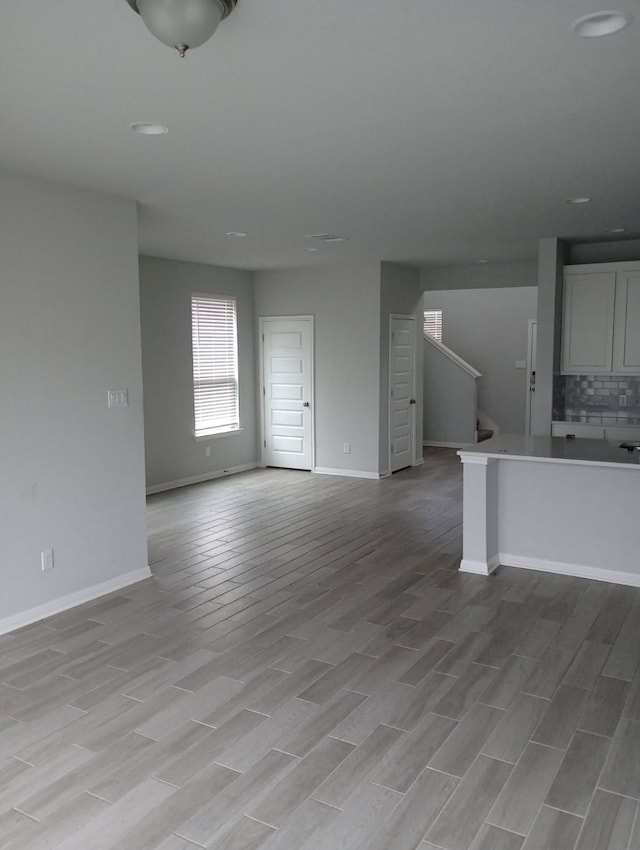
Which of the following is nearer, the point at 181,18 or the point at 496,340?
the point at 181,18

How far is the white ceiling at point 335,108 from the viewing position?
213 cm

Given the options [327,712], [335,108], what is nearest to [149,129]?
[335,108]

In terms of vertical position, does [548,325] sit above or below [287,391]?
above

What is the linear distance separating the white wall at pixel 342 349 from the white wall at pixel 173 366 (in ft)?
2.61

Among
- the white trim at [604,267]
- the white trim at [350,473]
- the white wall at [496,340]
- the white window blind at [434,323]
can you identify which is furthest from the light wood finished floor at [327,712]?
the white window blind at [434,323]

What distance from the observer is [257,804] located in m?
2.42

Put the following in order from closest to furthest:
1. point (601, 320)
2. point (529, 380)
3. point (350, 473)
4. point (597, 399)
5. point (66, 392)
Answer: point (66, 392) < point (601, 320) < point (597, 399) < point (350, 473) < point (529, 380)

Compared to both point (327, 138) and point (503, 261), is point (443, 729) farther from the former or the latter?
point (503, 261)

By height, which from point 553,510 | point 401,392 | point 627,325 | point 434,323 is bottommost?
point 553,510

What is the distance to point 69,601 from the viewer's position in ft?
14.1

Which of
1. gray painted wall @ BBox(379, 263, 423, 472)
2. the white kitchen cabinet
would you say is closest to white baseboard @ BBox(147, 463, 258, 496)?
gray painted wall @ BBox(379, 263, 423, 472)

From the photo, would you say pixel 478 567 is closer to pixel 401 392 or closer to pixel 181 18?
pixel 181 18

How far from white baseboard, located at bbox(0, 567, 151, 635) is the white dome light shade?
10.8 feet

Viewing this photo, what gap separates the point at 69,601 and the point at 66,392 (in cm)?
131
